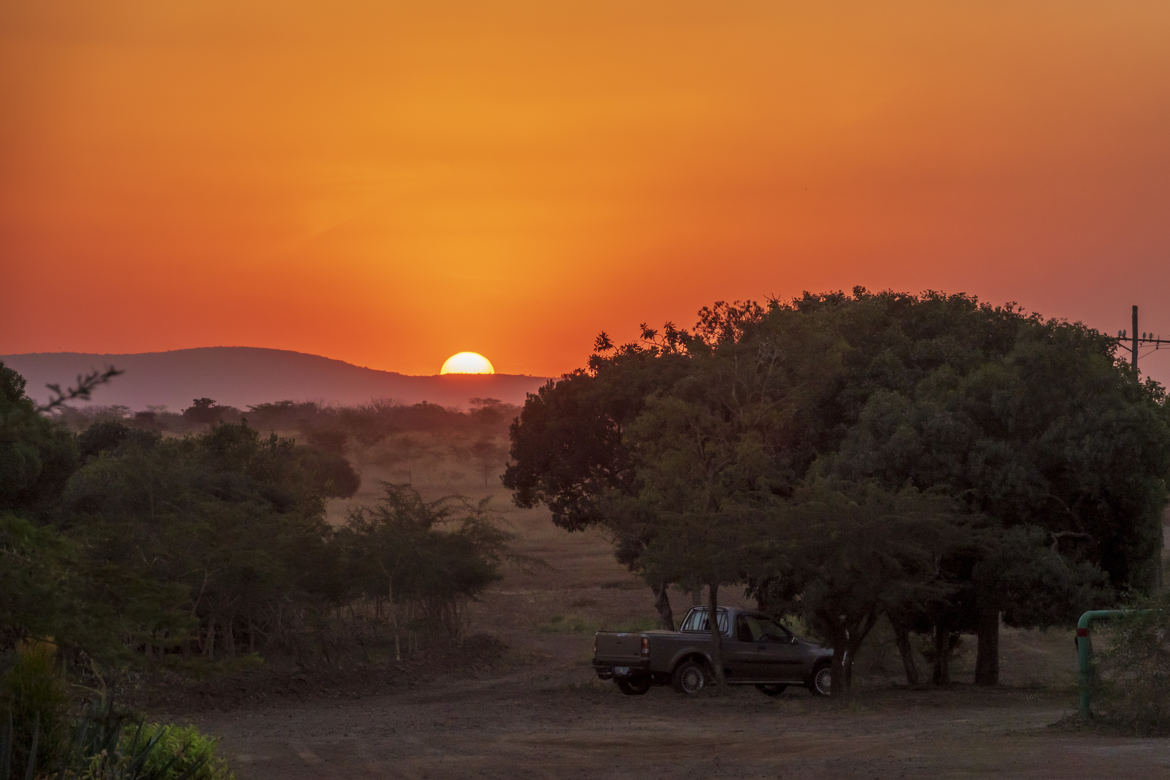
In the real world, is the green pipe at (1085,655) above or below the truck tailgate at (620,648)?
above

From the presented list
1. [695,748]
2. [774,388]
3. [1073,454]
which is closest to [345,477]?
[774,388]

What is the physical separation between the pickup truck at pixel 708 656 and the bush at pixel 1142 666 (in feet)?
31.0

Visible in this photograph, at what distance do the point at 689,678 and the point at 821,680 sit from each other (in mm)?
2720

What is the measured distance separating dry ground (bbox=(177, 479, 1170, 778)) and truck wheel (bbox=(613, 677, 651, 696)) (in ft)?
0.86

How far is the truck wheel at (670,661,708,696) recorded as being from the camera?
84.1 feet

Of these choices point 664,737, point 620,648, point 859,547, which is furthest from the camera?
point 620,648

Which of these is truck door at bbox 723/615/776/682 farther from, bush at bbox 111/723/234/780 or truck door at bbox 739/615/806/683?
bush at bbox 111/723/234/780

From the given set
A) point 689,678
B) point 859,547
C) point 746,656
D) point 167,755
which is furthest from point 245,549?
point 167,755

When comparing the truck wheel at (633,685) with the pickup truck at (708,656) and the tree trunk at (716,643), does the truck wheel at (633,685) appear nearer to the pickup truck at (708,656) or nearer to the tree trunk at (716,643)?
the pickup truck at (708,656)

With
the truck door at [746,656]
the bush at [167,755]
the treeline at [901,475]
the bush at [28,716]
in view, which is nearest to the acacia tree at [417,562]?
the treeline at [901,475]

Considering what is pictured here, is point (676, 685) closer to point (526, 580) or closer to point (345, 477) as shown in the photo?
point (526, 580)

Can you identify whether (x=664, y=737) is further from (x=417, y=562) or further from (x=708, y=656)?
(x=417, y=562)

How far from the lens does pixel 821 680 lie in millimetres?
26625

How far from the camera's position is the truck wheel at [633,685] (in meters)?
25.6
